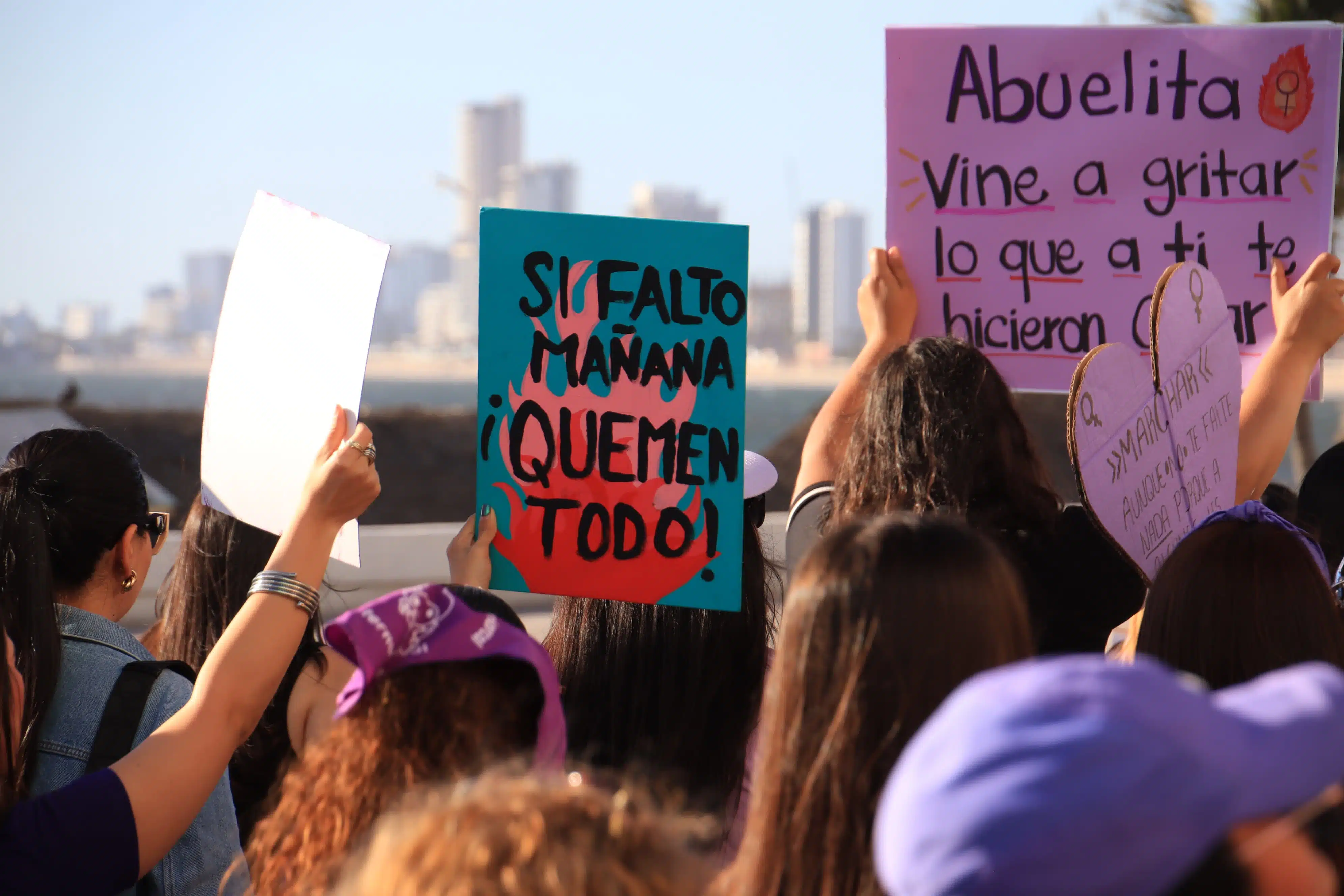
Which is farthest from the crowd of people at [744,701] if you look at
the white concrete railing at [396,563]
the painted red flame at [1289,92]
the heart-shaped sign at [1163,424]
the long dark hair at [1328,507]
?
the white concrete railing at [396,563]

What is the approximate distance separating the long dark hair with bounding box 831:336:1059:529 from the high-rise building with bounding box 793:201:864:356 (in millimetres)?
130541

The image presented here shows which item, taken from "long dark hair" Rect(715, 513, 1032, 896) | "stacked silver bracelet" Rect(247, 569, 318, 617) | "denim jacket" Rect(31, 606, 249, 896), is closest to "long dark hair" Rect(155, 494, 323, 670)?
"denim jacket" Rect(31, 606, 249, 896)

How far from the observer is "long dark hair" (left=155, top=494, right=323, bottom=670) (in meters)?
2.65

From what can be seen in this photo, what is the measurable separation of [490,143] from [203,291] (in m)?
43.7

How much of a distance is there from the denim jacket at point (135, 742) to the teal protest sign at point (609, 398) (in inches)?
30.6

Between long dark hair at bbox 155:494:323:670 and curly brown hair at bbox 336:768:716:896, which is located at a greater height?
curly brown hair at bbox 336:768:716:896

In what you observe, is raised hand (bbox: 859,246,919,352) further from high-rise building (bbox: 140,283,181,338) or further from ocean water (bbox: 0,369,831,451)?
high-rise building (bbox: 140,283,181,338)

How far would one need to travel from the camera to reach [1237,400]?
9.68 feet

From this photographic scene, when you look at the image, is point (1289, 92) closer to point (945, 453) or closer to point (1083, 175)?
point (1083, 175)

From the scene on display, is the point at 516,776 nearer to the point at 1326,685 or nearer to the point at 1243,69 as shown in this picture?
the point at 1326,685

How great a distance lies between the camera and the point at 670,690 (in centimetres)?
218

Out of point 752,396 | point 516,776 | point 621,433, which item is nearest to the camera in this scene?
point 516,776

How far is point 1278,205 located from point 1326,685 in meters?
2.86

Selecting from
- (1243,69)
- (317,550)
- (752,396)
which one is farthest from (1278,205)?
(752,396)
